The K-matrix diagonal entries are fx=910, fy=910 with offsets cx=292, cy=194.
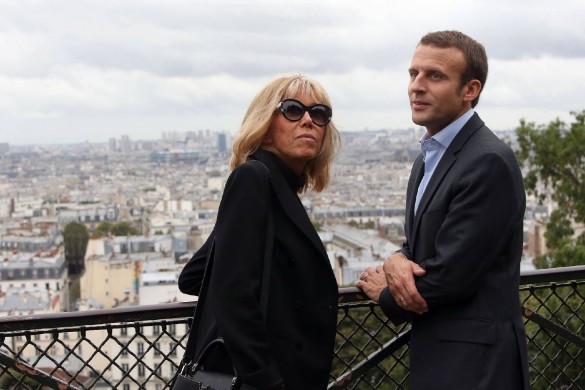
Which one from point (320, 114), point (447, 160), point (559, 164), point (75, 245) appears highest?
point (320, 114)

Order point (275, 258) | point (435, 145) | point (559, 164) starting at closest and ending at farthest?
point (275, 258)
point (435, 145)
point (559, 164)

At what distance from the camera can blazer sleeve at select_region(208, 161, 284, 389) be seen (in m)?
2.12

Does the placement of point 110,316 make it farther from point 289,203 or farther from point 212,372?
point 289,203

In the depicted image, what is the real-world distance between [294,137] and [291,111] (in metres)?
0.07

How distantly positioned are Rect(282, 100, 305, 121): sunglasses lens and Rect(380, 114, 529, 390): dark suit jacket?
38 centimetres

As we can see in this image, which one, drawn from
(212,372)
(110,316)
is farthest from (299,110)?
(110,316)

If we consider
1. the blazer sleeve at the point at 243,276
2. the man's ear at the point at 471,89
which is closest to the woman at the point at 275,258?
the blazer sleeve at the point at 243,276

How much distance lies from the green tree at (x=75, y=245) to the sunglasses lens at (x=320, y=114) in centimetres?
8332

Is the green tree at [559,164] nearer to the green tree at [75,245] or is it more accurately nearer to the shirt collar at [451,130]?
the shirt collar at [451,130]

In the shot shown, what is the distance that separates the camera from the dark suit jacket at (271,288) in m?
2.13

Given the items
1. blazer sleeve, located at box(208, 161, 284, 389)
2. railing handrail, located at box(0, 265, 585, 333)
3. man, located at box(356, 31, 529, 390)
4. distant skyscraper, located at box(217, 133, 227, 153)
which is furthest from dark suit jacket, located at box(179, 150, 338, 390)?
distant skyscraper, located at box(217, 133, 227, 153)

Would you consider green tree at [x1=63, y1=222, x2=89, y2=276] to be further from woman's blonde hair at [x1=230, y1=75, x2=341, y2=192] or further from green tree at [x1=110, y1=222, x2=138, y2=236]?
woman's blonde hair at [x1=230, y1=75, x2=341, y2=192]

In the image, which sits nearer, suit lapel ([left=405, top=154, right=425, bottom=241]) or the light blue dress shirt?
the light blue dress shirt

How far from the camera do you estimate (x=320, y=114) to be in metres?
2.35
